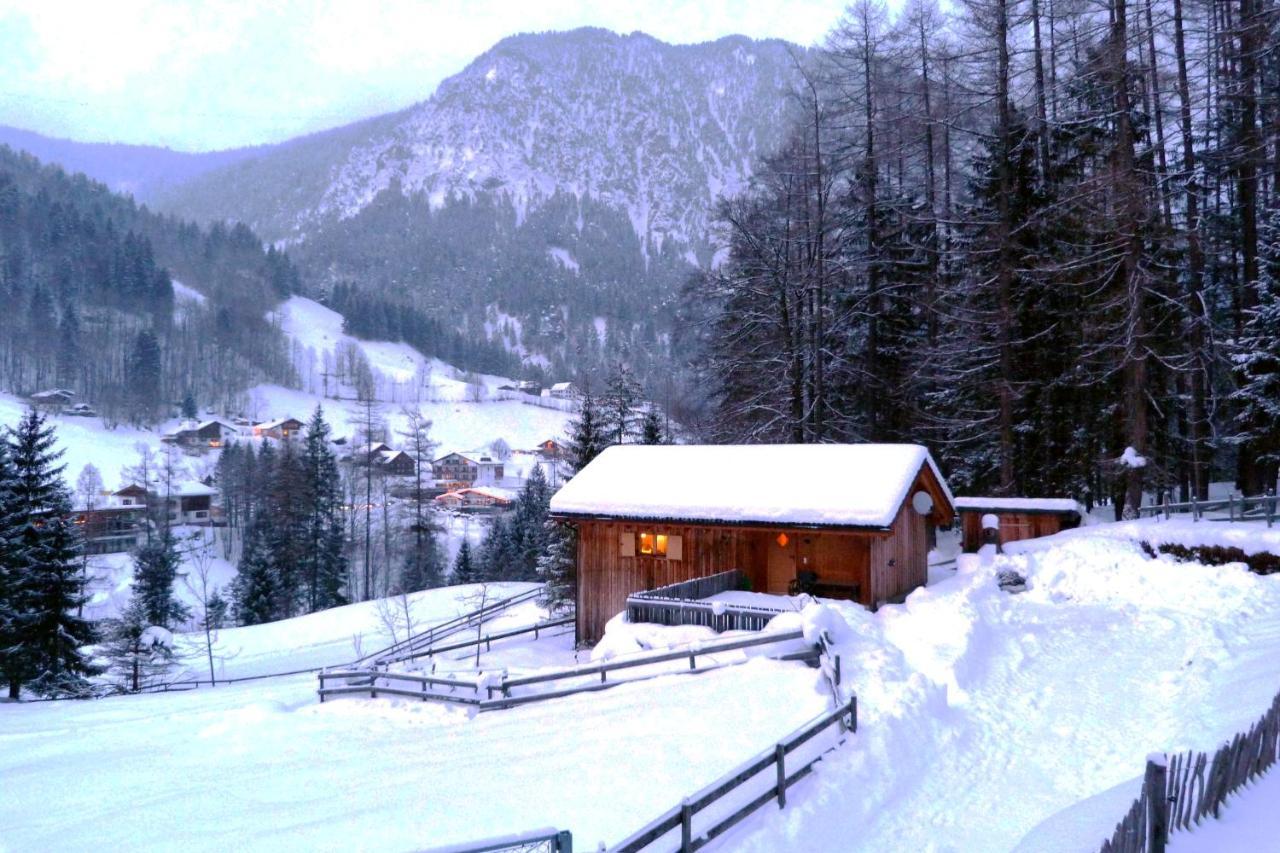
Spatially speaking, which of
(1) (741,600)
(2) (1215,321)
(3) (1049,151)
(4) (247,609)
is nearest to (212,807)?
(1) (741,600)

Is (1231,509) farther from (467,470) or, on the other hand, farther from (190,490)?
(467,470)

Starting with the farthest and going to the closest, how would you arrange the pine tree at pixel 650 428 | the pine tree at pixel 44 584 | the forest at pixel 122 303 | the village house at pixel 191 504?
the forest at pixel 122 303, the village house at pixel 191 504, the pine tree at pixel 650 428, the pine tree at pixel 44 584

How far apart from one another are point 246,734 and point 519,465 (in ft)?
387

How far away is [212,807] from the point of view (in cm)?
1011

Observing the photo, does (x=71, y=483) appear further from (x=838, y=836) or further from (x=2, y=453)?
(x=838, y=836)

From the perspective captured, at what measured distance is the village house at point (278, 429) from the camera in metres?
120

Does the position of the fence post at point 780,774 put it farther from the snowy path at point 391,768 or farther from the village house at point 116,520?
the village house at point 116,520

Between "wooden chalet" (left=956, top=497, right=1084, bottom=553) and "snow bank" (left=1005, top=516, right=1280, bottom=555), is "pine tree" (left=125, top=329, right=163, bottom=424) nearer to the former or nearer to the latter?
"wooden chalet" (left=956, top=497, right=1084, bottom=553)

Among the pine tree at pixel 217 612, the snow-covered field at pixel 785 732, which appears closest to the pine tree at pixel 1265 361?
the snow-covered field at pixel 785 732

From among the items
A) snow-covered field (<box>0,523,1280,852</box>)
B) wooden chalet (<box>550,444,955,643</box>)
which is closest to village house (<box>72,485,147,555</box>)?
snow-covered field (<box>0,523,1280,852</box>)

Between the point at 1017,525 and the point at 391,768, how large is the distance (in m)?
20.0

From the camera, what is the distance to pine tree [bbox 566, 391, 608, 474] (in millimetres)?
34625

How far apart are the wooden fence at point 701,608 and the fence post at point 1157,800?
967 centimetres

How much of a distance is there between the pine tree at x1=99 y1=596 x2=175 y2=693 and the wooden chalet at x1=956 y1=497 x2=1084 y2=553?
33.8 metres
